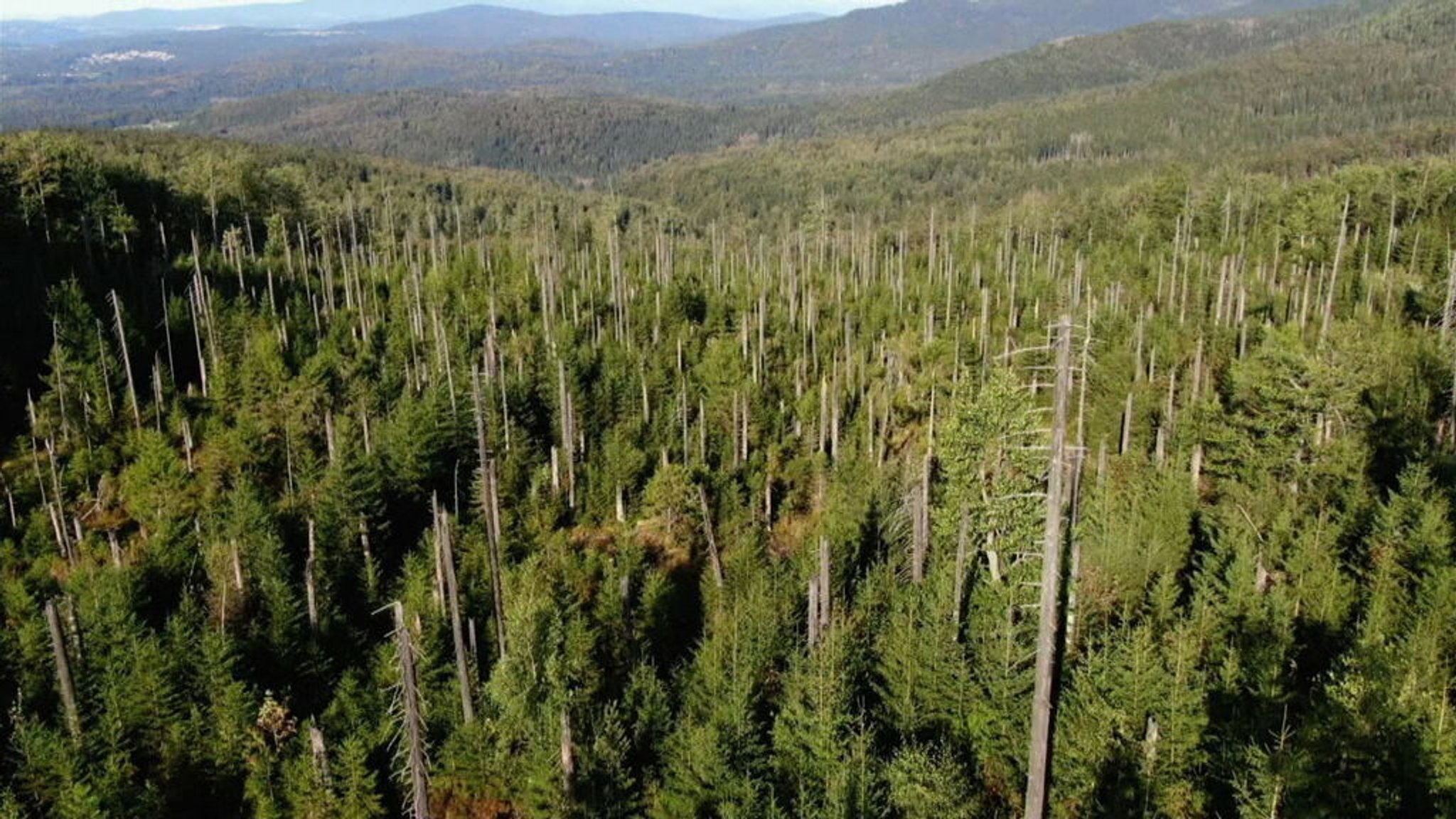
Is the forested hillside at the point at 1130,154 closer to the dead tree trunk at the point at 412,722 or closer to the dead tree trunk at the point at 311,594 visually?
the dead tree trunk at the point at 311,594

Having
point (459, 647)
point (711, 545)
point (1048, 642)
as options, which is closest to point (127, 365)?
point (459, 647)

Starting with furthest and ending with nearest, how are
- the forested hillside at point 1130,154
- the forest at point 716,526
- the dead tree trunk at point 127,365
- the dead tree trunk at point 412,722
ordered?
the forested hillside at point 1130,154 → the dead tree trunk at point 127,365 → the forest at point 716,526 → the dead tree trunk at point 412,722

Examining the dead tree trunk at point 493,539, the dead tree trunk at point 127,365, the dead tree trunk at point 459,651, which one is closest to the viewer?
the dead tree trunk at point 459,651

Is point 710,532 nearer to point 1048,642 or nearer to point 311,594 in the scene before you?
point 311,594

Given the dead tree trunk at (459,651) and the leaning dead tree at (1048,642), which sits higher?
the leaning dead tree at (1048,642)

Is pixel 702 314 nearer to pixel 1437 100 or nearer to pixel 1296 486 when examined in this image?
pixel 1296 486

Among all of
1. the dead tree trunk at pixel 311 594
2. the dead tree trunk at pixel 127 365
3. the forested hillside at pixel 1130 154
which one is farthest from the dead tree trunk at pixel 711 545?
the forested hillside at pixel 1130 154

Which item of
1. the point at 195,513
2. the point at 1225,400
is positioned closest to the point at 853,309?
the point at 1225,400
